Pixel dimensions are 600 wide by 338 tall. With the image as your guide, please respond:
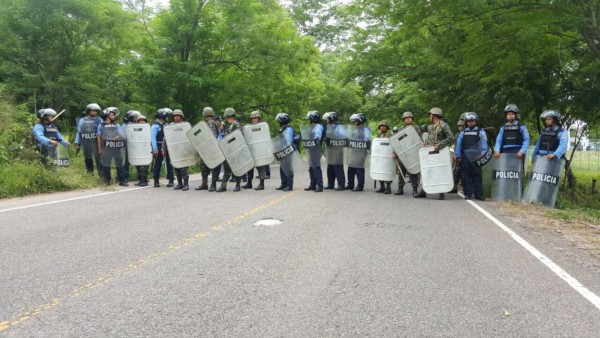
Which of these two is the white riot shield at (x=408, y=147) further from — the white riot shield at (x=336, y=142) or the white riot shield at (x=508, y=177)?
the white riot shield at (x=508, y=177)

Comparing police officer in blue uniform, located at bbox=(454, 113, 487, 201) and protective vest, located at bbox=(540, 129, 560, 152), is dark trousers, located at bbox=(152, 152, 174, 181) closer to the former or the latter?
police officer in blue uniform, located at bbox=(454, 113, 487, 201)

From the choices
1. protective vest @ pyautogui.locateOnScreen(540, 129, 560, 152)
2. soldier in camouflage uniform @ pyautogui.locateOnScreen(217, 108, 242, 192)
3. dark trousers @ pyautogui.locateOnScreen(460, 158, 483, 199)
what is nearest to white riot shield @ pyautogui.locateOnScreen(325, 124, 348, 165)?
soldier in camouflage uniform @ pyautogui.locateOnScreen(217, 108, 242, 192)

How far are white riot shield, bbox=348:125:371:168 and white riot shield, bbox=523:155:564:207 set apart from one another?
3.86 metres

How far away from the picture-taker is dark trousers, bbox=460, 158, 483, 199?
432 inches

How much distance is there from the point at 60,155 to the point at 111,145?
4.40 ft

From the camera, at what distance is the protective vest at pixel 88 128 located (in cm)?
1253

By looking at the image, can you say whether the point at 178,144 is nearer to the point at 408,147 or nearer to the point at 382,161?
the point at 382,161

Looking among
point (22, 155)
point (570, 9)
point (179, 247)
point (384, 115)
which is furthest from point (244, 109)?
point (179, 247)

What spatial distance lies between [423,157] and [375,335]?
25.5ft

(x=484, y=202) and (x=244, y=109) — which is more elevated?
(x=244, y=109)

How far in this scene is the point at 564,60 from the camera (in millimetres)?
11359

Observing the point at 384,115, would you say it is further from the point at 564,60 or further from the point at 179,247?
the point at 179,247

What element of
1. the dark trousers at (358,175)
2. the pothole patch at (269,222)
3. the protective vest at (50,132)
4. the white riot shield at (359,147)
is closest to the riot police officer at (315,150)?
the white riot shield at (359,147)

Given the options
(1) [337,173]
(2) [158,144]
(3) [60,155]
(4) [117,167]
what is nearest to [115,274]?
(2) [158,144]
